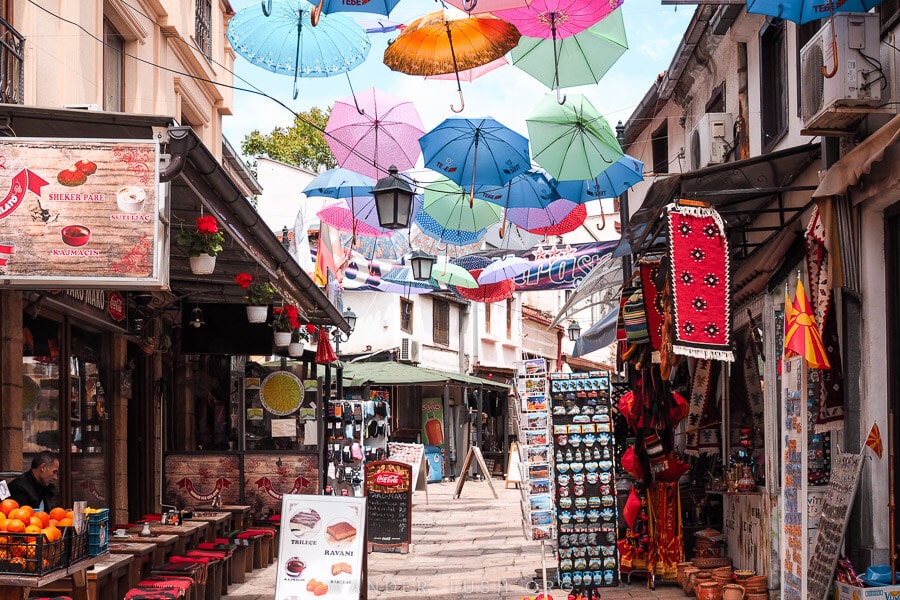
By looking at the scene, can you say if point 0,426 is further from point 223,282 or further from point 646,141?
point 646,141

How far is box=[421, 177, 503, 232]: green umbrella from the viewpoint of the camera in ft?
55.5

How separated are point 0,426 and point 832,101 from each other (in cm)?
754

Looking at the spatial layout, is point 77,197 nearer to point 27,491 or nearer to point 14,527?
point 14,527

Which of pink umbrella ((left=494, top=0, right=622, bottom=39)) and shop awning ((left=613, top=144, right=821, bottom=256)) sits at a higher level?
pink umbrella ((left=494, top=0, right=622, bottom=39))

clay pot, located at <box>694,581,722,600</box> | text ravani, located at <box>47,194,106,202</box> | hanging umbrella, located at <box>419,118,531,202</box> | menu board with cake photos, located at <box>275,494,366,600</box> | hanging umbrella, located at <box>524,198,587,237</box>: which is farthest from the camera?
hanging umbrella, located at <box>524,198,587,237</box>

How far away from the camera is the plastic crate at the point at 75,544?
23.7ft

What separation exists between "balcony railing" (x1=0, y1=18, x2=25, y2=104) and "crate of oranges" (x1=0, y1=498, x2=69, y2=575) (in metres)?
4.29

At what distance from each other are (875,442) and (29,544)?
5.93 metres

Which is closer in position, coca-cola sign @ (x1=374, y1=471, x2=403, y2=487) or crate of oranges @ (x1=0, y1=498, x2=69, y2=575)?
crate of oranges @ (x1=0, y1=498, x2=69, y2=575)

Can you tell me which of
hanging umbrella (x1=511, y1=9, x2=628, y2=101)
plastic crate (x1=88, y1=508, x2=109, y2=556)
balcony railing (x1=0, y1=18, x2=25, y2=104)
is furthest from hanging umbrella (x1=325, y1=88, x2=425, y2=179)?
plastic crate (x1=88, y1=508, x2=109, y2=556)

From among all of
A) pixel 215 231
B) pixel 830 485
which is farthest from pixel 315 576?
pixel 830 485

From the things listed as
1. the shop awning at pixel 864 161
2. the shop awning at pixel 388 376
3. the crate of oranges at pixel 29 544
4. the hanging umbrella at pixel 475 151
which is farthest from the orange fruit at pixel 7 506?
the shop awning at pixel 388 376

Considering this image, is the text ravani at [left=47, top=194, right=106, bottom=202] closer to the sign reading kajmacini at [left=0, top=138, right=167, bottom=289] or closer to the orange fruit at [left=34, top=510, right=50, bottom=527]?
the sign reading kajmacini at [left=0, top=138, right=167, bottom=289]

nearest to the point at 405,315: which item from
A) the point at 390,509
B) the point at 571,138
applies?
the point at 390,509
